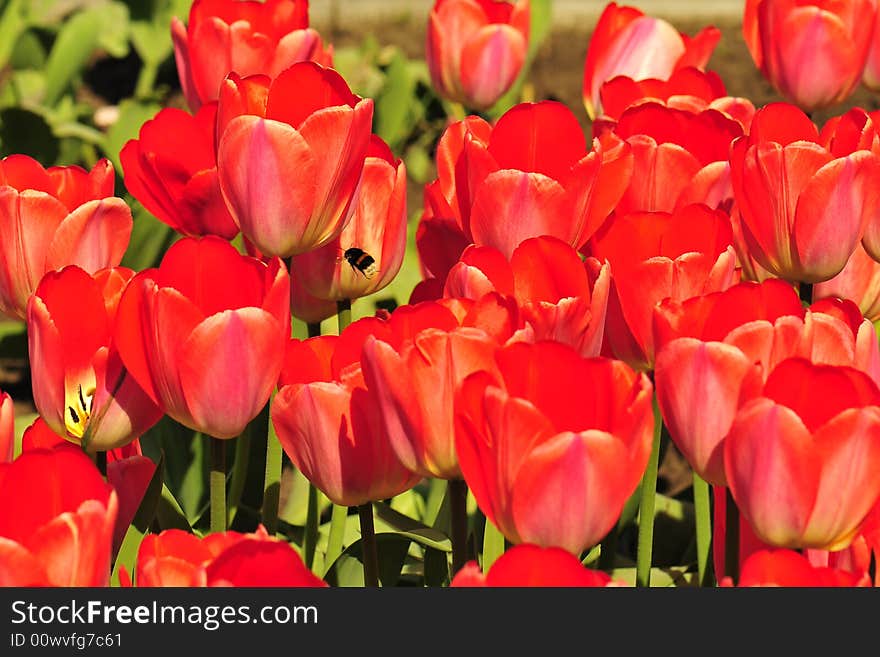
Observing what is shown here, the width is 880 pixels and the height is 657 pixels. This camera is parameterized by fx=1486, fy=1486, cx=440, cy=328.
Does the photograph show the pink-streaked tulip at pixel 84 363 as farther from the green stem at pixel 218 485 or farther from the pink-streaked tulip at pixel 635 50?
the pink-streaked tulip at pixel 635 50

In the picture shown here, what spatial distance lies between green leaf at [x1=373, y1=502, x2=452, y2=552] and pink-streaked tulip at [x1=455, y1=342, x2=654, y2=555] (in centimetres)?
35

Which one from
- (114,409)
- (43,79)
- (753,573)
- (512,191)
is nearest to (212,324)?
(114,409)

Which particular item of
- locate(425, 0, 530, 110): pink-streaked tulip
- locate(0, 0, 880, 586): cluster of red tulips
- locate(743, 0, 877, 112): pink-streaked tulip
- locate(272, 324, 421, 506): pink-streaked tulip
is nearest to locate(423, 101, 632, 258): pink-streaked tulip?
locate(0, 0, 880, 586): cluster of red tulips

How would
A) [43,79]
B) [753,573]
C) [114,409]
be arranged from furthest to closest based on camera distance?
[43,79], [114,409], [753,573]

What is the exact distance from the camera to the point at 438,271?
1395 millimetres

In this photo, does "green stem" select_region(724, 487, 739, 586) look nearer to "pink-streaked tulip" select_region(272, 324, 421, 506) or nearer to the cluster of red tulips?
the cluster of red tulips

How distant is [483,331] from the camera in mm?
960

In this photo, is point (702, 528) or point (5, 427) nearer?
point (5, 427)

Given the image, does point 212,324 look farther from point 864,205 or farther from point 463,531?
point 864,205

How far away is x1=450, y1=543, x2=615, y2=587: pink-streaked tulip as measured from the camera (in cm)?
80

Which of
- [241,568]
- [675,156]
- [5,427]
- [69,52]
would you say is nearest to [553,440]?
[241,568]

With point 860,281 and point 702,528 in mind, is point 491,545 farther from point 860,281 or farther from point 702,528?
point 860,281

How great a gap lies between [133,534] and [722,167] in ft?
2.01

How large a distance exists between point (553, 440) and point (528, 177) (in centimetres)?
38
